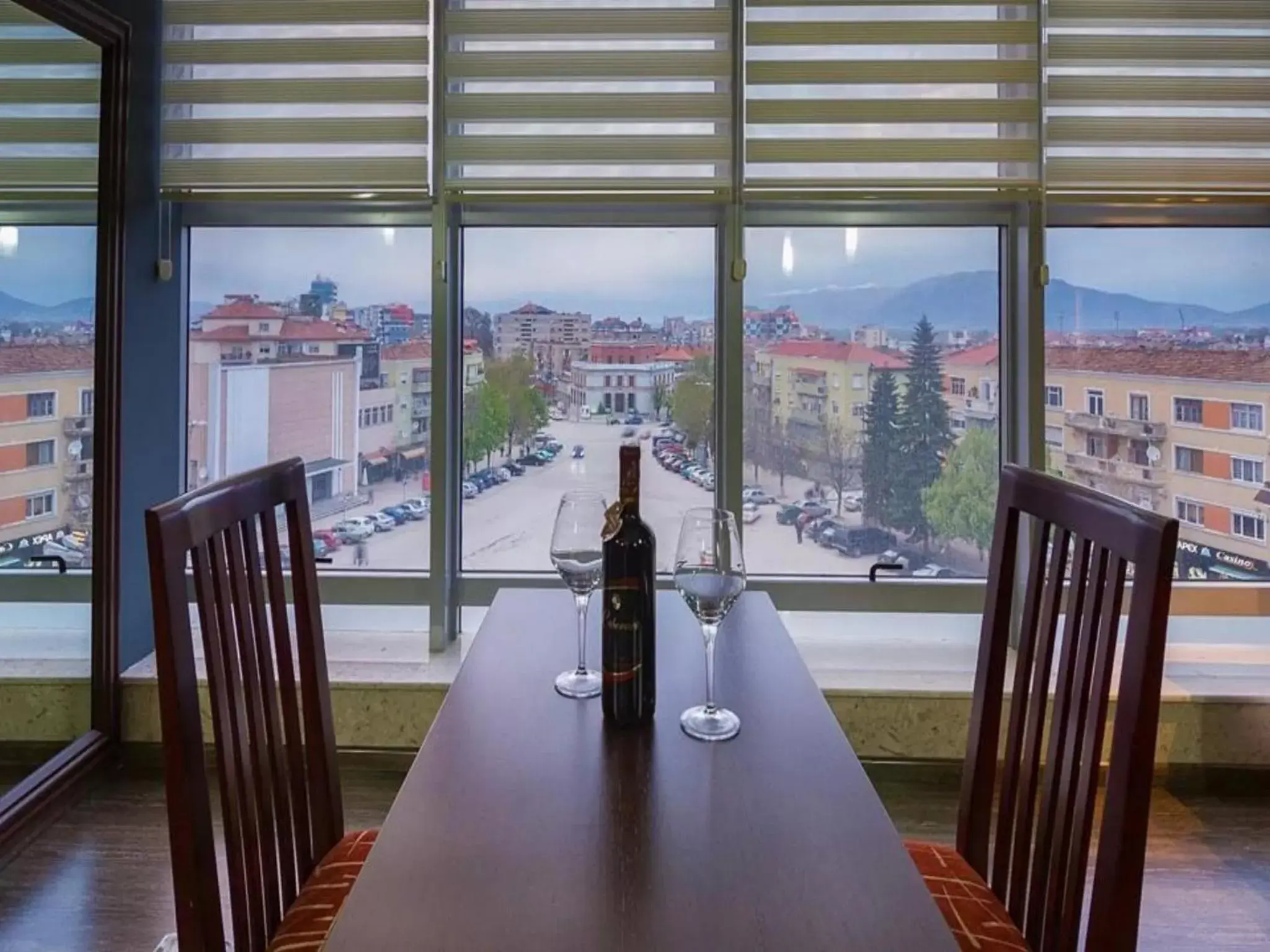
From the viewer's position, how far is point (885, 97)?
104 inches

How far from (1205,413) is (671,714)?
2.42m

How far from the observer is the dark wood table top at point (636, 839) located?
695mm

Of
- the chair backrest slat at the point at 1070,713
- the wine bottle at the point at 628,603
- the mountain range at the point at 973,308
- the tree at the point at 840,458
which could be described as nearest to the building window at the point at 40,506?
the wine bottle at the point at 628,603

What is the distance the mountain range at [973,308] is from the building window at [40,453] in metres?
2.06

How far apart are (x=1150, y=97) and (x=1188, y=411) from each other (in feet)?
3.16

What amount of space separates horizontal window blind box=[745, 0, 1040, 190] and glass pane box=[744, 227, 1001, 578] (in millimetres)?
206

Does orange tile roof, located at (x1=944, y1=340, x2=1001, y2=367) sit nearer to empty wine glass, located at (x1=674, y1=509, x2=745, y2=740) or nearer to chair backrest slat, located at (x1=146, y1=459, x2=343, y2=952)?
empty wine glass, located at (x1=674, y1=509, x2=745, y2=740)

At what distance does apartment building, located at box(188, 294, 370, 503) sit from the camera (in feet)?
9.26

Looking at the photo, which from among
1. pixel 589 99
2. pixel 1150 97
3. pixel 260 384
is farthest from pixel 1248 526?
pixel 260 384

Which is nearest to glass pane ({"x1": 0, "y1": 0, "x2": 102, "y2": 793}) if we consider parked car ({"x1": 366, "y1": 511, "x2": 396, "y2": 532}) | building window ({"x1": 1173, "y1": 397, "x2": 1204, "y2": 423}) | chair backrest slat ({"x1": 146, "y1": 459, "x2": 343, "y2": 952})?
parked car ({"x1": 366, "y1": 511, "x2": 396, "y2": 532})

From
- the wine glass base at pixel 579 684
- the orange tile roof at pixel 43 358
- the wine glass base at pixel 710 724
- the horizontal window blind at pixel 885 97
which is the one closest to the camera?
the wine glass base at pixel 710 724

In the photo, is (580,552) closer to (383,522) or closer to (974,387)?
(383,522)

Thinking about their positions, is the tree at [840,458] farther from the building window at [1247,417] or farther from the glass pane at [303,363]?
the glass pane at [303,363]

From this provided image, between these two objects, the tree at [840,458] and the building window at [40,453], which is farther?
the tree at [840,458]
